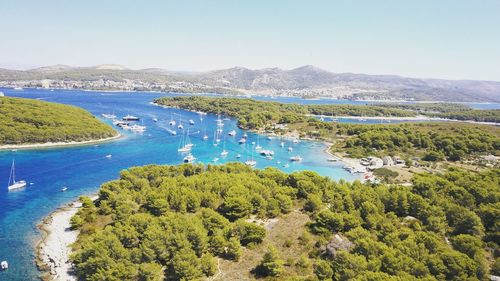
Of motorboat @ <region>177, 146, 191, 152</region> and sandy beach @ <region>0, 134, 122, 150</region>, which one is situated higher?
sandy beach @ <region>0, 134, 122, 150</region>

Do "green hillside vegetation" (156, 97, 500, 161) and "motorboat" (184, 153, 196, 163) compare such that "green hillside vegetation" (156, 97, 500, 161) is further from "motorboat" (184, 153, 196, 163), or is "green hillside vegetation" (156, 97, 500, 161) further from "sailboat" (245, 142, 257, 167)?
"motorboat" (184, 153, 196, 163)

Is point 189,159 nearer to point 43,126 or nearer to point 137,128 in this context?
point 43,126

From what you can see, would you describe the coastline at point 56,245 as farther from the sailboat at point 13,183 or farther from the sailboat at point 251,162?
the sailboat at point 251,162

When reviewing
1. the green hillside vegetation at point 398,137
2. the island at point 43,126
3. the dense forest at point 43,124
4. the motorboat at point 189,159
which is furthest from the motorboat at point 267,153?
the dense forest at point 43,124

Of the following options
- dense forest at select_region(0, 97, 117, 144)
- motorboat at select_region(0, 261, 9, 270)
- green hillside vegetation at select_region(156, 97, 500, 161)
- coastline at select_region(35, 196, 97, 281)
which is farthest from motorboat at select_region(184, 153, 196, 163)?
motorboat at select_region(0, 261, 9, 270)

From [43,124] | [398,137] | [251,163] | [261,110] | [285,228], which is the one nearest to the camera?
[285,228]

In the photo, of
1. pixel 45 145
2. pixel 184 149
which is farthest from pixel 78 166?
pixel 184 149
